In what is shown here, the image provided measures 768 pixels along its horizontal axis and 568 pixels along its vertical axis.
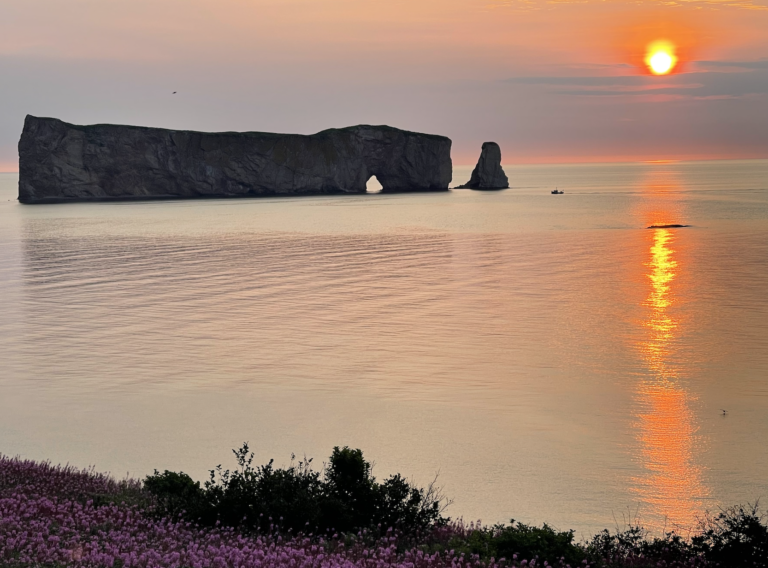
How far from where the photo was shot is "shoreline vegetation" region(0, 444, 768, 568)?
9094mm

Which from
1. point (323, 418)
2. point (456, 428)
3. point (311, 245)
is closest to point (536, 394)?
point (456, 428)

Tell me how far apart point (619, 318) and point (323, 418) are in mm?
17657

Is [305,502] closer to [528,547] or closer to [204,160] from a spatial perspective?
[528,547]

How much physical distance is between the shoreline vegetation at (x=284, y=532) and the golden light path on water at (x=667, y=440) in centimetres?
170

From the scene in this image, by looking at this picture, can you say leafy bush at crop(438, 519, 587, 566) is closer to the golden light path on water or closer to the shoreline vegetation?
the shoreline vegetation

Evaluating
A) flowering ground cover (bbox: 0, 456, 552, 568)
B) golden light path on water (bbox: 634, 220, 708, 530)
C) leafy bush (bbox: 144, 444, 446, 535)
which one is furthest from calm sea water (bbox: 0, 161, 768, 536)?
flowering ground cover (bbox: 0, 456, 552, 568)

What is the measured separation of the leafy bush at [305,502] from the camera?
10969 millimetres

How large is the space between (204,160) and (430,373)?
152m

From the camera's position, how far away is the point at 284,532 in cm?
1080

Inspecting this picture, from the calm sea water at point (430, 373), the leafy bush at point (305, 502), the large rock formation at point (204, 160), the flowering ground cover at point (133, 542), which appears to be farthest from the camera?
the large rock formation at point (204, 160)

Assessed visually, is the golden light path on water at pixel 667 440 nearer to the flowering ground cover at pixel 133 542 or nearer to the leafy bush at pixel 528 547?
the leafy bush at pixel 528 547

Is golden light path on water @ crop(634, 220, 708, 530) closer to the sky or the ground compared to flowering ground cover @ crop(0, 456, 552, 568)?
closer to the ground

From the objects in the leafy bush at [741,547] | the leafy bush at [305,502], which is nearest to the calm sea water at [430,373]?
the leafy bush at [305,502]

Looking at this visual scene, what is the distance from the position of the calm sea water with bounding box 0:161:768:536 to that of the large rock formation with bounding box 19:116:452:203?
355 feet
